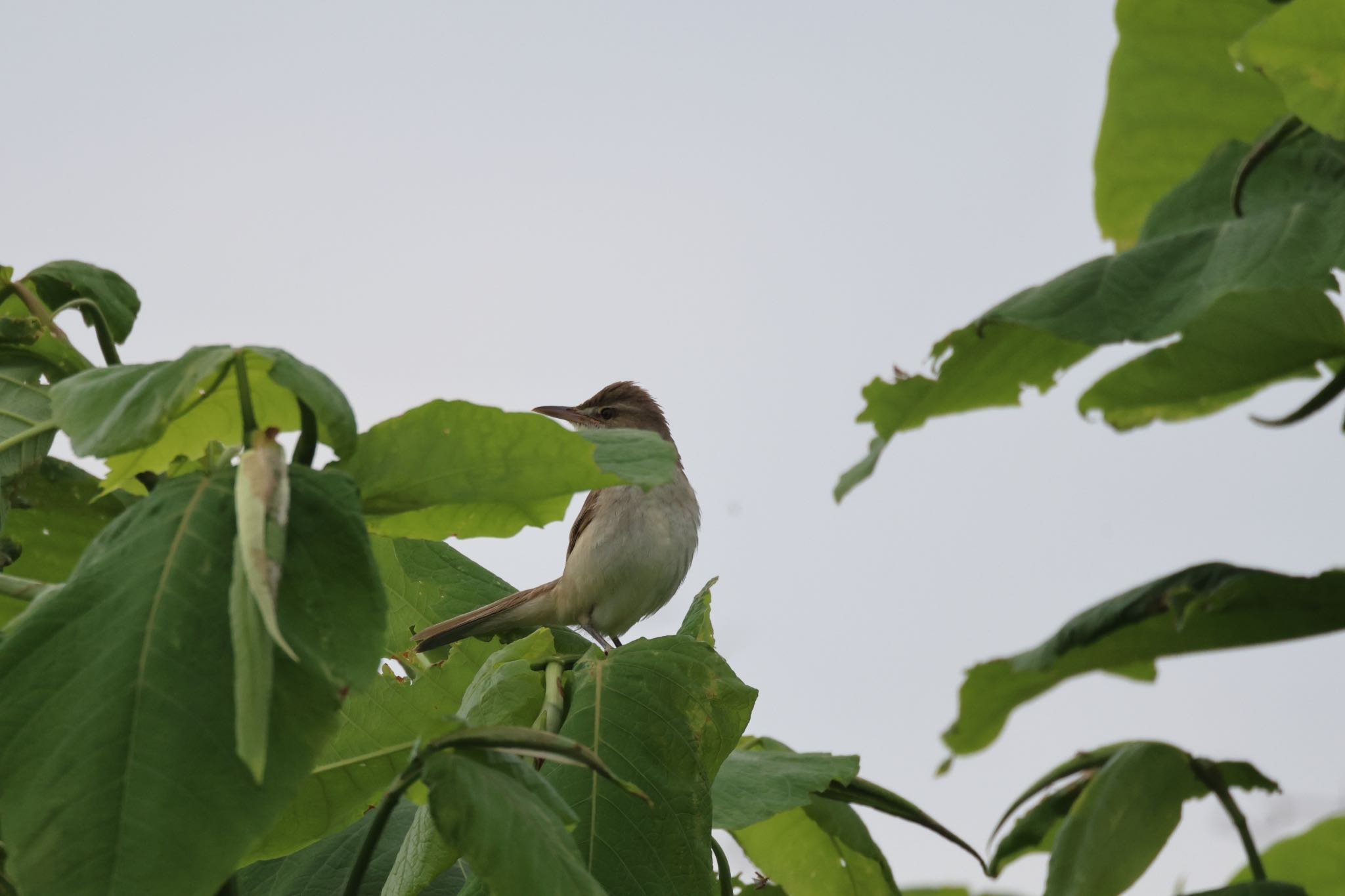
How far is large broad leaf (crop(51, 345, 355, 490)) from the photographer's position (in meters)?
1.30

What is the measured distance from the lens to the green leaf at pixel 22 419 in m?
1.71

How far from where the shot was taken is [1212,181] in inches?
80.4

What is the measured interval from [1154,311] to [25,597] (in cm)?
132

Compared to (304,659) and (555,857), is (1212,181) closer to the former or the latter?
(555,857)

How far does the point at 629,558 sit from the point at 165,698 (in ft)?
18.0

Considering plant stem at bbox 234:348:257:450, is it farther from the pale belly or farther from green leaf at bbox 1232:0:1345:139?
the pale belly

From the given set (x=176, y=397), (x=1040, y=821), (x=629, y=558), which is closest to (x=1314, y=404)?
(x=1040, y=821)

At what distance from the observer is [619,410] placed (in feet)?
24.6

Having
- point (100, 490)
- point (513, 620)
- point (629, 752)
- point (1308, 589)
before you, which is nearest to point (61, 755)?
point (100, 490)

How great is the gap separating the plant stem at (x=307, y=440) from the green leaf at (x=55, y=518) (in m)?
0.57

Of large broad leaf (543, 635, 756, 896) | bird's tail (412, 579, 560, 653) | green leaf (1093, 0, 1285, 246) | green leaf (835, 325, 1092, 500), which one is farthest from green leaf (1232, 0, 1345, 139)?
bird's tail (412, 579, 560, 653)

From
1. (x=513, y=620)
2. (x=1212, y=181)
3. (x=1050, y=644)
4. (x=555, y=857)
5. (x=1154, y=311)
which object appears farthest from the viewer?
(x=513, y=620)

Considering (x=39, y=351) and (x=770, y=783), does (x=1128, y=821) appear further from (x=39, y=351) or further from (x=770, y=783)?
(x=39, y=351)

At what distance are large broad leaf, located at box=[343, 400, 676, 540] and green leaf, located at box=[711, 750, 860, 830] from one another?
35.8 inches
